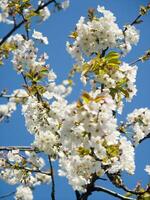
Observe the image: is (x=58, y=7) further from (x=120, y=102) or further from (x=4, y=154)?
(x=4, y=154)

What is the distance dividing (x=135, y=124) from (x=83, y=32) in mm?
1472

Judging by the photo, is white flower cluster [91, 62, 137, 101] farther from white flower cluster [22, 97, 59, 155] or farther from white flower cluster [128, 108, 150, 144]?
white flower cluster [22, 97, 59, 155]

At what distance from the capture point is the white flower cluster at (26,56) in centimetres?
564

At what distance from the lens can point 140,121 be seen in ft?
17.3

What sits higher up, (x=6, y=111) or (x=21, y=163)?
(x=6, y=111)

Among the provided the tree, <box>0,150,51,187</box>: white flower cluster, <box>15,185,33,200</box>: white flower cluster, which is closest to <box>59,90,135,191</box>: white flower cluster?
the tree

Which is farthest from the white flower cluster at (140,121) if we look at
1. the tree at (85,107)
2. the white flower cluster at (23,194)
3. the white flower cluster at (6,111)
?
the white flower cluster at (23,194)

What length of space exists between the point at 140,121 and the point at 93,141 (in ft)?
5.92

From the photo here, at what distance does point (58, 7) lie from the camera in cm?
618

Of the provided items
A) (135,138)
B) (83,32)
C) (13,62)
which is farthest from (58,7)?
(135,138)

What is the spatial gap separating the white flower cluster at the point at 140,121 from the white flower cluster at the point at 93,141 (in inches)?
33.6

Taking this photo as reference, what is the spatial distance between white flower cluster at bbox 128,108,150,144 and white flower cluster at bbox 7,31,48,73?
1.59 meters

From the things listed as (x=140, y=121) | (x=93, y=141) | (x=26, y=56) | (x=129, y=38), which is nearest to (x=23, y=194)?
(x=26, y=56)

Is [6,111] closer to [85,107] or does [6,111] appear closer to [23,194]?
[23,194]
